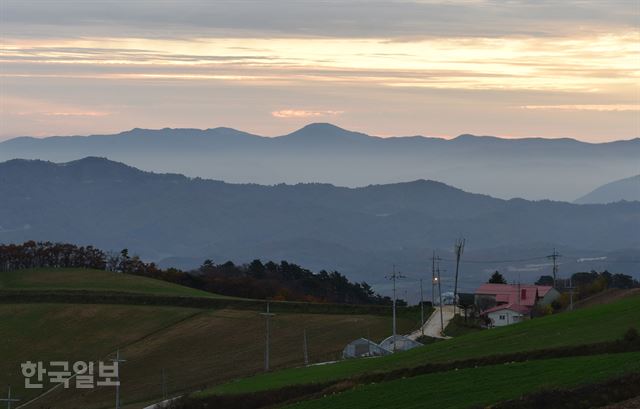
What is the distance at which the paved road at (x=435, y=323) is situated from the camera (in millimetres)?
81031

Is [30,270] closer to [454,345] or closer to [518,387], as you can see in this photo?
[454,345]

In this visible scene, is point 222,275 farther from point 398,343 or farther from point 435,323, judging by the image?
point 398,343

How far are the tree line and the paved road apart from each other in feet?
80.2

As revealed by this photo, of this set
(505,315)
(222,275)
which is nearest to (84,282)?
(505,315)

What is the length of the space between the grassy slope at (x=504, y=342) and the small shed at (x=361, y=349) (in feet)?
42.7

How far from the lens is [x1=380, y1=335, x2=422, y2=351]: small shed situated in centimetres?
7306

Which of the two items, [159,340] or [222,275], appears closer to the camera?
[159,340]

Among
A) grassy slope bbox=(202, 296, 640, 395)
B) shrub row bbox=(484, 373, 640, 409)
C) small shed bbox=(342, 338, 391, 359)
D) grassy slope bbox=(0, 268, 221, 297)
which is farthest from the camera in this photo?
grassy slope bbox=(0, 268, 221, 297)

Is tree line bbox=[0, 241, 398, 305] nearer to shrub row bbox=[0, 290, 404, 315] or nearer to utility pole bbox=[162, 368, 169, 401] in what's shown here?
shrub row bbox=[0, 290, 404, 315]

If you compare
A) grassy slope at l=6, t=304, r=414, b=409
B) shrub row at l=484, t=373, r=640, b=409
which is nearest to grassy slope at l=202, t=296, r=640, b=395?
shrub row at l=484, t=373, r=640, b=409

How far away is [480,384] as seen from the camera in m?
38.8

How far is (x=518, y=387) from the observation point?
37062 millimetres

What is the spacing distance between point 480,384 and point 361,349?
111ft

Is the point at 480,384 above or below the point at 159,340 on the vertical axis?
below
